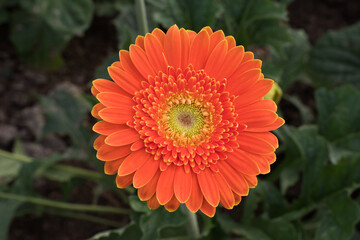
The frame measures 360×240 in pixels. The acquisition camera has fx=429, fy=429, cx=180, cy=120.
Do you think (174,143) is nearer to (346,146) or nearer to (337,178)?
(337,178)

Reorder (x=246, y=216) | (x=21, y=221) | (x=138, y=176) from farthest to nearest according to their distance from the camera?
(x=21, y=221) → (x=246, y=216) → (x=138, y=176)

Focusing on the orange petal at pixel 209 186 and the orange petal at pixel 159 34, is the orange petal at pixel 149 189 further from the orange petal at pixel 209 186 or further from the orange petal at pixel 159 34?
the orange petal at pixel 159 34

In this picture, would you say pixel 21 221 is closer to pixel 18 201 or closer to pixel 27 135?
pixel 18 201

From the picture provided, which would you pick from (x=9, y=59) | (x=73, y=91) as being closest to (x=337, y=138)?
(x=73, y=91)

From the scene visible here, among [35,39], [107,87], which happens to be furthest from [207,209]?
[35,39]

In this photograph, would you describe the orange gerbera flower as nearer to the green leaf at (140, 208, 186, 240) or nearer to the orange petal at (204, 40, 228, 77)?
the orange petal at (204, 40, 228, 77)

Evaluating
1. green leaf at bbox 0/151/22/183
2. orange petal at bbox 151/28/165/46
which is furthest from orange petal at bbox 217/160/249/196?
green leaf at bbox 0/151/22/183
